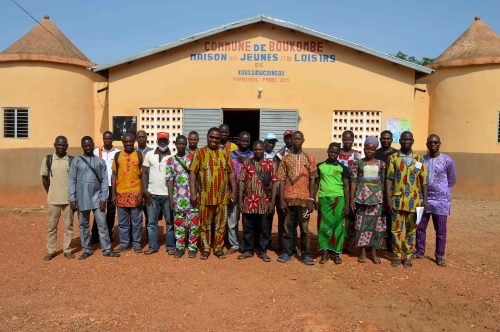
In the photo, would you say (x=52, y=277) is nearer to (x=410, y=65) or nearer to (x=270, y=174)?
(x=270, y=174)

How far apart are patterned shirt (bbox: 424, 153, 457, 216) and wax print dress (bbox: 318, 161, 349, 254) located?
113cm

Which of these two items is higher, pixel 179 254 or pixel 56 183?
pixel 56 183

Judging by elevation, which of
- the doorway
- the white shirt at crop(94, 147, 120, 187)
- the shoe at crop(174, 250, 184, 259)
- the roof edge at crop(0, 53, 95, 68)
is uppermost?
the roof edge at crop(0, 53, 95, 68)

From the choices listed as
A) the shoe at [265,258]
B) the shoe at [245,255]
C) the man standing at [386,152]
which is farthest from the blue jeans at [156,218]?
Result: the man standing at [386,152]

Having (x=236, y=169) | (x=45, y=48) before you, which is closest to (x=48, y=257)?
(x=236, y=169)

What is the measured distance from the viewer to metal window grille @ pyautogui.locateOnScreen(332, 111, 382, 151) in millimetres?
9531

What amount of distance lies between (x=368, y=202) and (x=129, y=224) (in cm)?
323

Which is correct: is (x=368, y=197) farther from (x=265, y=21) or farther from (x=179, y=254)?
(x=265, y=21)

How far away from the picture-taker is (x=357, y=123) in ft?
31.4

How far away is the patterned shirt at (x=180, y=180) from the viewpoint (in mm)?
5117

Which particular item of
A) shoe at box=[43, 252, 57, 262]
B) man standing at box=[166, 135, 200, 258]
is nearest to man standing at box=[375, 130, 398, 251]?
man standing at box=[166, 135, 200, 258]

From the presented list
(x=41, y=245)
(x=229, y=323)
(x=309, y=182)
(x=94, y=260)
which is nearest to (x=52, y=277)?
(x=94, y=260)

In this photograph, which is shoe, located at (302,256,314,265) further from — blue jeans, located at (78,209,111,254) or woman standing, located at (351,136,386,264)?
blue jeans, located at (78,209,111,254)

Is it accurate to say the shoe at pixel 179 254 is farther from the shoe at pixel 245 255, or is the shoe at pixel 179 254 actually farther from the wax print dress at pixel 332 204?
the wax print dress at pixel 332 204
